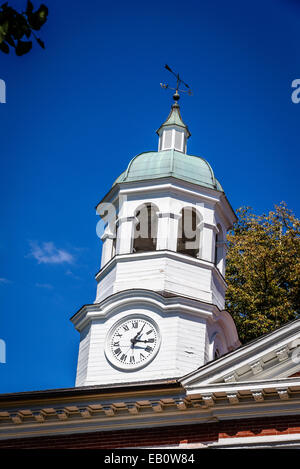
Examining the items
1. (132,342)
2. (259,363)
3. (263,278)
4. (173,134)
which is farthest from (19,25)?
(263,278)

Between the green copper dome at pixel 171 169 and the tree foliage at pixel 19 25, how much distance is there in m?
14.1

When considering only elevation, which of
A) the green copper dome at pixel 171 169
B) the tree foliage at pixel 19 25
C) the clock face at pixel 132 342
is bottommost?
the tree foliage at pixel 19 25

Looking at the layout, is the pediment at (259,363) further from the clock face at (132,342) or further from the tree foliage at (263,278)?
the tree foliage at (263,278)

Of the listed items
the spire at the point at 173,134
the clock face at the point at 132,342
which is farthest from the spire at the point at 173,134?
the clock face at the point at 132,342

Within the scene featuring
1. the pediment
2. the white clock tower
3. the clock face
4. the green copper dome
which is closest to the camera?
the pediment

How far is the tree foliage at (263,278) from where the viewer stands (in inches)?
1160

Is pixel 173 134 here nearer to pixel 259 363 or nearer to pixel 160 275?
pixel 160 275

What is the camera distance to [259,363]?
1723 centimetres

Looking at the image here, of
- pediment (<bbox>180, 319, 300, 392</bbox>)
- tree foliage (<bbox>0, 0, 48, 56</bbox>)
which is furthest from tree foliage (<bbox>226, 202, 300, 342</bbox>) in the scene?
tree foliage (<bbox>0, 0, 48, 56</bbox>)

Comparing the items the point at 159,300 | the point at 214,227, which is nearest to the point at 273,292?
the point at 214,227

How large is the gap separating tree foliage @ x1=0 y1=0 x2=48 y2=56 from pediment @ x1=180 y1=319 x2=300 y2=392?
982 centimetres

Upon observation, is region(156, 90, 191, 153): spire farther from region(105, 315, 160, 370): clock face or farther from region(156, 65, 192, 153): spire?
region(105, 315, 160, 370): clock face

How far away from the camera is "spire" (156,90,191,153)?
24.5m

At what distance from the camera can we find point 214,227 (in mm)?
22906
